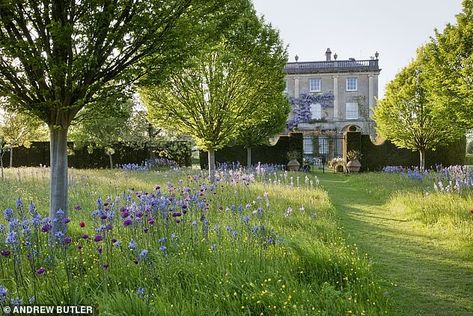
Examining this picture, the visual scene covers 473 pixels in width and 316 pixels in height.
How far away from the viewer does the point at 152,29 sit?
16.3 ft

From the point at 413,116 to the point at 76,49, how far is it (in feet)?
51.5

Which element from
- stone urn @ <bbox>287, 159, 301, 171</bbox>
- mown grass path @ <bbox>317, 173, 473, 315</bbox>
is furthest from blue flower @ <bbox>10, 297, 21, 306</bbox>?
stone urn @ <bbox>287, 159, 301, 171</bbox>

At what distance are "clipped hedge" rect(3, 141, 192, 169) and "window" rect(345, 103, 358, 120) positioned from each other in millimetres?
22276

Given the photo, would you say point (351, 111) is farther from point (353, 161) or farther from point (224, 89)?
point (224, 89)

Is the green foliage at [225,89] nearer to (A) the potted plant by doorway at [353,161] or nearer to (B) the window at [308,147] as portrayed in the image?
(A) the potted plant by doorway at [353,161]

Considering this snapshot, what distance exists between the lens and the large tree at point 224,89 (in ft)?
34.2

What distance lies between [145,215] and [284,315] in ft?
8.27

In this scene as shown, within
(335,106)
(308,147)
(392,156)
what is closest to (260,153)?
(392,156)

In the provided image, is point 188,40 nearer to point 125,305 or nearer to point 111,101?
point 111,101

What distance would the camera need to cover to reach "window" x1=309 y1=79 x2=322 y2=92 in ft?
138

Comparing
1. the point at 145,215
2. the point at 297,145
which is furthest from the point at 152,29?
the point at 297,145

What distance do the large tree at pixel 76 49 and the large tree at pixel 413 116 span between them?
14.2 metres

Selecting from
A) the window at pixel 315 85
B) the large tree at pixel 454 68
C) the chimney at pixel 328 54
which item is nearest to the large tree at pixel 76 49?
the large tree at pixel 454 68

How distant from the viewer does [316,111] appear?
1644 inches
